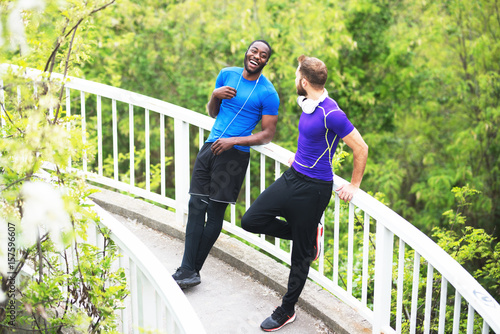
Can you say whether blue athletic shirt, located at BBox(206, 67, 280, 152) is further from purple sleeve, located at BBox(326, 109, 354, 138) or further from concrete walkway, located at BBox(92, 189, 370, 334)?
concrete walkway, located at BBox(92, 189, 370, 334)

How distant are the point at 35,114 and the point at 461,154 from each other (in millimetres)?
9900

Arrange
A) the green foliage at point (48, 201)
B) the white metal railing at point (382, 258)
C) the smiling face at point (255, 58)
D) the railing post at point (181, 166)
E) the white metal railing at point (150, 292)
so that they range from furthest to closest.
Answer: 1. the railing post at point (181, 166)
2. the smiling face at point (255, 58)
3. the white metal railing at point (382, 258)
4. the green foliage at point (48, 201)
5. the white metal railing at point (150, 292)

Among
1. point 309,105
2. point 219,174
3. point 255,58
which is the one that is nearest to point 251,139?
point 219,174

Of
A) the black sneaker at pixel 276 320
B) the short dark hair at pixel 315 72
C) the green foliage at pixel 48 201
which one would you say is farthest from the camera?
the black sneaker at pixel 276 320

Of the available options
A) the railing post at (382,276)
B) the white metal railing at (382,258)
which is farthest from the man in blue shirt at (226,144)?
the railing post at (382,276)

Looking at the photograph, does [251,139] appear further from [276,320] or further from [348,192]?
[276,320]

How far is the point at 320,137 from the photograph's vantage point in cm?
336

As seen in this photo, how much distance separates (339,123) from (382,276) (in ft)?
3.11

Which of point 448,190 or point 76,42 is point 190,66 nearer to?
point 448,190

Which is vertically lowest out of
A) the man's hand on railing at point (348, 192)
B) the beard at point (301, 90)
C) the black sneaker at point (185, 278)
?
the black sneaker at point (185, 278)

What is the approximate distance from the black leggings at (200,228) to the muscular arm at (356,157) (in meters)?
0.98

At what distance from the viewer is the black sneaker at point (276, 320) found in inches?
142

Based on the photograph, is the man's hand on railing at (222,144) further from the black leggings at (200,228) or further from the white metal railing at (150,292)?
the white metal railing at (150,292)

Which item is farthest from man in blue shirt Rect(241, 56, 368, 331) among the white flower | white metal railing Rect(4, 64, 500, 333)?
the white flower
